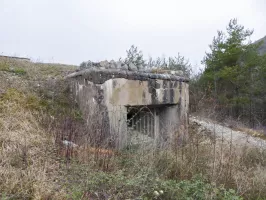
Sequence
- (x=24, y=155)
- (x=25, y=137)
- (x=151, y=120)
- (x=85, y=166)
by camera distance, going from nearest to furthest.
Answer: (x=24, y=155) → (x=85, y=166) → (x=25, y=137) → (x=151, y=120)

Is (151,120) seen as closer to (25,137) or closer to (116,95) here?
(116,95)

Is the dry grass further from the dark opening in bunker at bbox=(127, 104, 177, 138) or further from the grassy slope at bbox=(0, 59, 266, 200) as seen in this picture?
the dark opening in bunker at bbox=(127, 104, 177, 138)

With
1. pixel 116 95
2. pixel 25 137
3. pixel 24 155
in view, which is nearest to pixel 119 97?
pixel 116 95

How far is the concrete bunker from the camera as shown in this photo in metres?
4.23

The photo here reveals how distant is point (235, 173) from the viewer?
342 cm

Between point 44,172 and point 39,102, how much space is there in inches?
92.4

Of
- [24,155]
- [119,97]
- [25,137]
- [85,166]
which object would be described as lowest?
[85,166]

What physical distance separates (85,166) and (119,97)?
1893 millimetres

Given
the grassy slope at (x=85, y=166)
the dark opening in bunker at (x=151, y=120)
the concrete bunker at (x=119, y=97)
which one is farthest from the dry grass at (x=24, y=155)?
the dark opening in bunker at (x=151, y=120)

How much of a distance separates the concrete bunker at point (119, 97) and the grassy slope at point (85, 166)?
34 cm

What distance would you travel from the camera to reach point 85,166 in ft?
9.67

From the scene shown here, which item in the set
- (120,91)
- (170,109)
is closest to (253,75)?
(170,109)

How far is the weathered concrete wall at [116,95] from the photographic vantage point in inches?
168

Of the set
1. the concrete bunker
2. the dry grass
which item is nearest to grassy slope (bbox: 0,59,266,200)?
the dry grass
